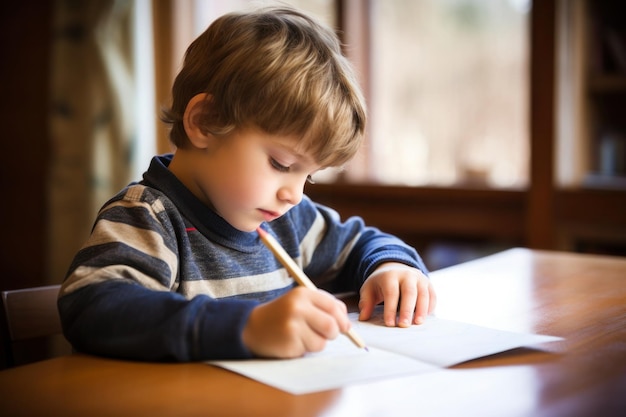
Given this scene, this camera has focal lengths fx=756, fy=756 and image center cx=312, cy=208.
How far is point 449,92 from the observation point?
282 cm

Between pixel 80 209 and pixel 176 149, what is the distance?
1.93m

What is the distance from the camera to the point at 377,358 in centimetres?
78

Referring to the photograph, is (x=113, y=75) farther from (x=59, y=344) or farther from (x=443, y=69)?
(x=443, y=69)

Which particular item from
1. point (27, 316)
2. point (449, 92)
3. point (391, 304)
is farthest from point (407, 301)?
point (449, 92)

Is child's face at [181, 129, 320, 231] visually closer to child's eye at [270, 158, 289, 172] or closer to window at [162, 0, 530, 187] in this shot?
child's eye at [270, 158, 289, 172]

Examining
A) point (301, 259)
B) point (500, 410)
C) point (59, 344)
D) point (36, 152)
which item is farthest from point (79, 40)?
point (500, 410)

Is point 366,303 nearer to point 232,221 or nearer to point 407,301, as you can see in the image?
point 407,301

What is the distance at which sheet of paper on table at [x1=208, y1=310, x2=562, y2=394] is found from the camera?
0.71 metres

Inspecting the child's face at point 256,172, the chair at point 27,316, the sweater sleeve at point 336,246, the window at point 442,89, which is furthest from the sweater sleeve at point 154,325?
the window at point 442,89

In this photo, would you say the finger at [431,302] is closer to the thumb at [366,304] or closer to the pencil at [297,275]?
the thumb at [366,304]

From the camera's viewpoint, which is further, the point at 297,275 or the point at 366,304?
the point at 366,304

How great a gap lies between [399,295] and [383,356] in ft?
0.75

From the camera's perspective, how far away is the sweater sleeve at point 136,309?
76 cm

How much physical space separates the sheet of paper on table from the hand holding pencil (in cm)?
1
